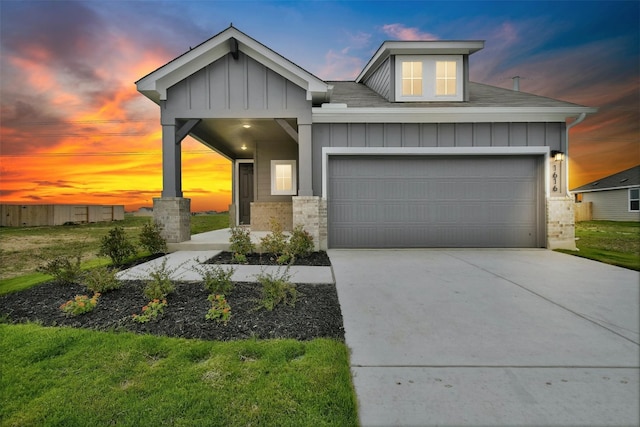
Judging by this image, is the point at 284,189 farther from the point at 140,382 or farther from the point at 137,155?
the point at 140,382

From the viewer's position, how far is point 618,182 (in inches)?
784

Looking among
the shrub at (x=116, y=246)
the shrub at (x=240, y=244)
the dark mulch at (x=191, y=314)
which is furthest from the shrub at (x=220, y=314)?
the shrub at (x=116, y=246)

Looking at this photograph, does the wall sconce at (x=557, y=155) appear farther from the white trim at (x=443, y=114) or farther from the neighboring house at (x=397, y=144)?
the white trim at (x=443, y=114)

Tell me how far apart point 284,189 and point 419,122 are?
5.24 meters

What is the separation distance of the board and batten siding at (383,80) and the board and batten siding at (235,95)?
2785 mm

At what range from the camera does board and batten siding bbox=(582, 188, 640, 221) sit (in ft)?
62.0

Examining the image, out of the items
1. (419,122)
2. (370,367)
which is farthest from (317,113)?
(370,367)

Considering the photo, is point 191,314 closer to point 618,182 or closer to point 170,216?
point 170,216

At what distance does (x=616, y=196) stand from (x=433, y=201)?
2149 centimetres

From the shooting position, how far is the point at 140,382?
76.4 inches

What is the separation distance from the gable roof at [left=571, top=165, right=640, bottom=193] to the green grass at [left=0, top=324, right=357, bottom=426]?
25.8 m

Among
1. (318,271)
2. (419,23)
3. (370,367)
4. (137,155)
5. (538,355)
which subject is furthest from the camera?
(137,155)

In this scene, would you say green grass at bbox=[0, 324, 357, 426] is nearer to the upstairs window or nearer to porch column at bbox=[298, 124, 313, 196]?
porch column at bbox=[298, 124, 313, 196]

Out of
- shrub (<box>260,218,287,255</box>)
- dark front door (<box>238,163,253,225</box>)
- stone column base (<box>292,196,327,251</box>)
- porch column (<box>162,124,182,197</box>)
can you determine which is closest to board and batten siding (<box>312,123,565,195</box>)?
stone column base (<box>292,196,327,251</box>)
